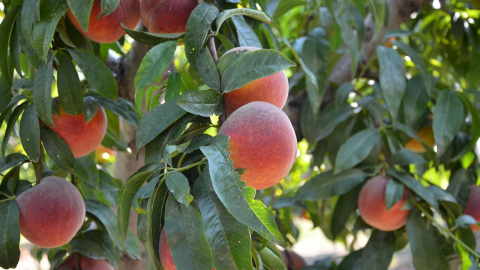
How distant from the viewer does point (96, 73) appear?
71cm

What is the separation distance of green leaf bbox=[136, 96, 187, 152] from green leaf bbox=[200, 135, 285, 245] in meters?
0.13

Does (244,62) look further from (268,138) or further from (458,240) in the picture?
(458,240)

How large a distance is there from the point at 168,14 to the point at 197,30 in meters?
0.09

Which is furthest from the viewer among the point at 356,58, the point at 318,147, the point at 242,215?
the point at 318,147

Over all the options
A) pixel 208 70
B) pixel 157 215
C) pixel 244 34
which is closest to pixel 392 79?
pixel 244 34

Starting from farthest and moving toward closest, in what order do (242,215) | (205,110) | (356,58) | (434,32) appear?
(434,32) → (356,58) → (205,110) → (242,215)

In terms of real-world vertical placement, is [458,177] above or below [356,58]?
below

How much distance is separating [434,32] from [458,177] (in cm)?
60

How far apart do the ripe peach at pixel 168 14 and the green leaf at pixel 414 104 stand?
734 mm

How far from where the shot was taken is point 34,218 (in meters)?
0.68

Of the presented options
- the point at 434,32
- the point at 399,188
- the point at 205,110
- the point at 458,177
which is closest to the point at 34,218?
the point at 205,110

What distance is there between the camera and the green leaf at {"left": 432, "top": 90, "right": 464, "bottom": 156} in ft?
3.60

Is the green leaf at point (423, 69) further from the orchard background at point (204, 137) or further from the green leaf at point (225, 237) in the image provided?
the green leaf at point (225, 237)

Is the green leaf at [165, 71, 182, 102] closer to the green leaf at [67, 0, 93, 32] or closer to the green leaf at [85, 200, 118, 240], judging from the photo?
the green leaf at [67, 0, 93, 32]
